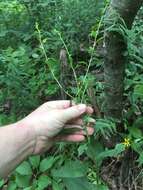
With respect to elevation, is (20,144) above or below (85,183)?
above

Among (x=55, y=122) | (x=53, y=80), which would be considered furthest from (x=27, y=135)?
(x=53, y=80)

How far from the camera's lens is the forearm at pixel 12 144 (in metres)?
2.49

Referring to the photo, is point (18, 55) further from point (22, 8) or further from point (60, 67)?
point (22, 8)

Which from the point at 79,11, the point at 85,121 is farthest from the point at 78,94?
the point at 79,11

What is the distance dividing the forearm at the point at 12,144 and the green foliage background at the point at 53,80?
1.00 ft

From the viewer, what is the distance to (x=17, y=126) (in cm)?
253

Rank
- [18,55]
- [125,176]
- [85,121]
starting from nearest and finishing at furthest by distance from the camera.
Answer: [85,121] < [125,176] < [18,55]

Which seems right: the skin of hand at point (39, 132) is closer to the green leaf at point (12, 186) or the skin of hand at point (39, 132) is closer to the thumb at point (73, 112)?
the thumb at point (73, 112)

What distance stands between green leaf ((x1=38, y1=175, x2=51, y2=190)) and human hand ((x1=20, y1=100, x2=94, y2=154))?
1.33 ft

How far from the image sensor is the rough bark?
2.55 m

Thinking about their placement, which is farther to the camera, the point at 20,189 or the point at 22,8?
the point at 22,8

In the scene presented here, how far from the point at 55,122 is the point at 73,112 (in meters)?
0.12

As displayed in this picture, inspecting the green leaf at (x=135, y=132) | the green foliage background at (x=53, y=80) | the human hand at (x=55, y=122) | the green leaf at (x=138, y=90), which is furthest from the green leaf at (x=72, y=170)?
the green leaf at (x=138, y=90)

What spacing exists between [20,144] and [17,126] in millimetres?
97
